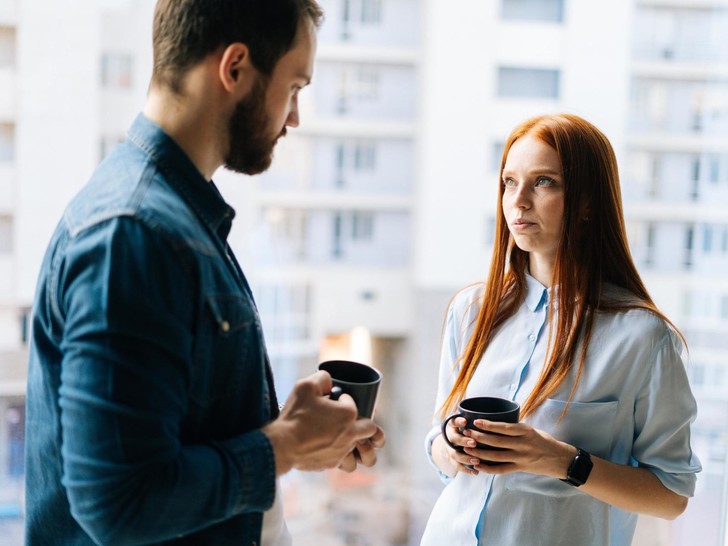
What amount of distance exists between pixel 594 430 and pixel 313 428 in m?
0.55

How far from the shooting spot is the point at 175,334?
0.79 meters

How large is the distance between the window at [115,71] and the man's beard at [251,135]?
1269mm

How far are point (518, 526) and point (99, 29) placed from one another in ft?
5.32

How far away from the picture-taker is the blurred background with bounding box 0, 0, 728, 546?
2002 millimetres

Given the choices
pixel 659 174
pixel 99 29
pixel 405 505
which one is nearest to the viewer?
pixel 99 29

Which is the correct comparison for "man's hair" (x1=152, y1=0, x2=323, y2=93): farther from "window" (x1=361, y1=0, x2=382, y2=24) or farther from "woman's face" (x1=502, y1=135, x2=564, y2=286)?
"window" (x1=361, y1=0, x2=382, y2=24)

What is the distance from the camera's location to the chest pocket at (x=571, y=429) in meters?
1.24

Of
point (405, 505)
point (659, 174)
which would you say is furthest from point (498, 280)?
point (405, 505)

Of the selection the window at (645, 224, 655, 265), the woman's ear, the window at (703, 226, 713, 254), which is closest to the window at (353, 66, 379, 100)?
the window at (645, 224, 655, 265)

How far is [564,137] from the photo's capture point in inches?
50.7

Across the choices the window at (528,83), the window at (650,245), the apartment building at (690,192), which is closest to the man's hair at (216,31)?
the apartment building at (690,192)

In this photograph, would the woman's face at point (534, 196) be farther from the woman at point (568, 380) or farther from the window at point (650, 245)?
the window at point (650, 245)

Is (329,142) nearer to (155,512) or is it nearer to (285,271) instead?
(285,271)

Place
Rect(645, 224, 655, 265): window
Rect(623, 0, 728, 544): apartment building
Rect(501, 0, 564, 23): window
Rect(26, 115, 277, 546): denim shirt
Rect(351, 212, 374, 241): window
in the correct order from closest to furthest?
Rect(26, 115, 277, 546): denim shirt
Rect(623, 0, 728, 544): apartment building
Rect(645, 224, 655, 265): window
Rect(501, 0, 564, 23): window
Rect(351, 212, 374, 241): window
